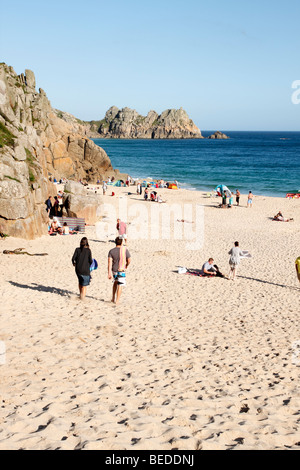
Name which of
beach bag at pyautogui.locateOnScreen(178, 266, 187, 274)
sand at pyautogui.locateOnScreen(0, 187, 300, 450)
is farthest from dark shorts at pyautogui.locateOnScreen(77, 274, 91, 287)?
beach bag at pyautogui.locateOnScreen(178, 266, 187, 274)

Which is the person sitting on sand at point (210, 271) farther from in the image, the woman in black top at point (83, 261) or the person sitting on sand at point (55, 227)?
the person sitting on sand at point (55, 227)

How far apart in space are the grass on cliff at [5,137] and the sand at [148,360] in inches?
248

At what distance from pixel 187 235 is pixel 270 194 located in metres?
24.0

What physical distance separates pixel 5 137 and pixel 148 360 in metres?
15.6

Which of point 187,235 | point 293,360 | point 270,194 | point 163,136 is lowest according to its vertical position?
point 293,360

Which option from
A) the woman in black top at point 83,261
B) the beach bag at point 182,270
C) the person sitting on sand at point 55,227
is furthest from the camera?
the person sitting on sand at point 55,227

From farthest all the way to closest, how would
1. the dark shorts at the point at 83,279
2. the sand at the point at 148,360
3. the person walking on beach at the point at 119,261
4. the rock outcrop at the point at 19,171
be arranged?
the rock outcrop at the point at 19,171, the dark shorts at the point at 83,279, the person walking on beach at the point at 119,261, the sand at the point at 148,360

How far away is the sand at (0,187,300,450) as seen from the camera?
420cm

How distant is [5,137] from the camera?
18625 millimetres

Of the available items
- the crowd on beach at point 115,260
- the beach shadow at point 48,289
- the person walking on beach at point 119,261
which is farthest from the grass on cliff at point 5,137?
the person walking on beach at point 119,261

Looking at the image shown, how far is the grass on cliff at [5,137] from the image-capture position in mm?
18188
